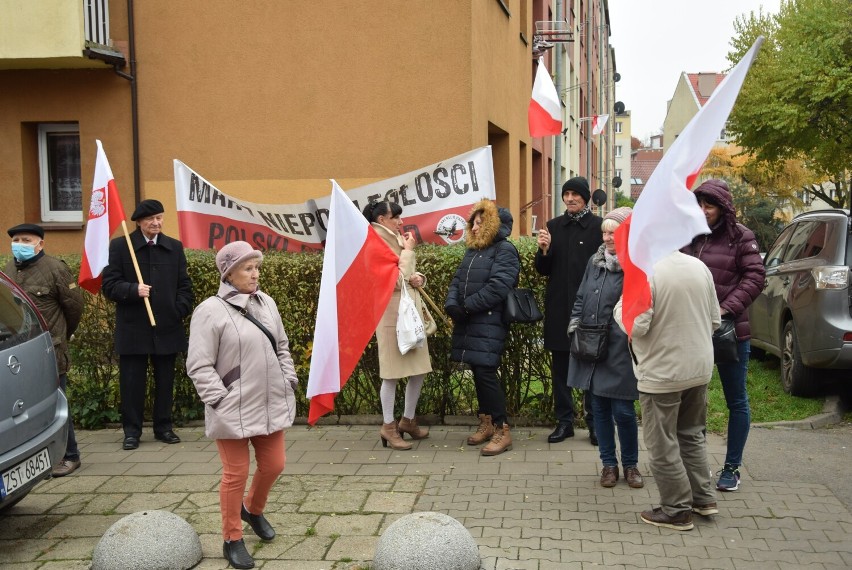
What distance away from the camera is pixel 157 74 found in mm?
12648

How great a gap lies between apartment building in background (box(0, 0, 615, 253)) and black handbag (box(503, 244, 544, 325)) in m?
5.05

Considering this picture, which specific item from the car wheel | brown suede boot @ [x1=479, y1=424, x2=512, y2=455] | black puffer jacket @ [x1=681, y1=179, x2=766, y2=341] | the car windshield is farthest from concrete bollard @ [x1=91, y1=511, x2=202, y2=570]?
the car wheel

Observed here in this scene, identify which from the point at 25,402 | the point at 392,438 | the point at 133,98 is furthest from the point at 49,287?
the point at 133,98

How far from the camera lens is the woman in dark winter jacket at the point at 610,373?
617cm

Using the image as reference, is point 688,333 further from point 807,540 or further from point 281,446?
point 281,446

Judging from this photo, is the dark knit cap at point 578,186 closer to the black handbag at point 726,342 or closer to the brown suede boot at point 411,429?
the black handbag at point 726,342

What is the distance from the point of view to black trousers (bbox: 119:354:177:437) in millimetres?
7754

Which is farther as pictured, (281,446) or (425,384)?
(425,384)

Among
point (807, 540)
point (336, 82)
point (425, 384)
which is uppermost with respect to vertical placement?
point (336, 82)

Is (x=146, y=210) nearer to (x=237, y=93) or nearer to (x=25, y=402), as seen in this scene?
(x=25, y=402)

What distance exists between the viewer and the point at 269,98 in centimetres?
1245

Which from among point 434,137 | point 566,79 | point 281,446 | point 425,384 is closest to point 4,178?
point 434,137

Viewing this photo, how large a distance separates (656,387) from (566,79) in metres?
22.4

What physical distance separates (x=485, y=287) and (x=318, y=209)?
301cm
